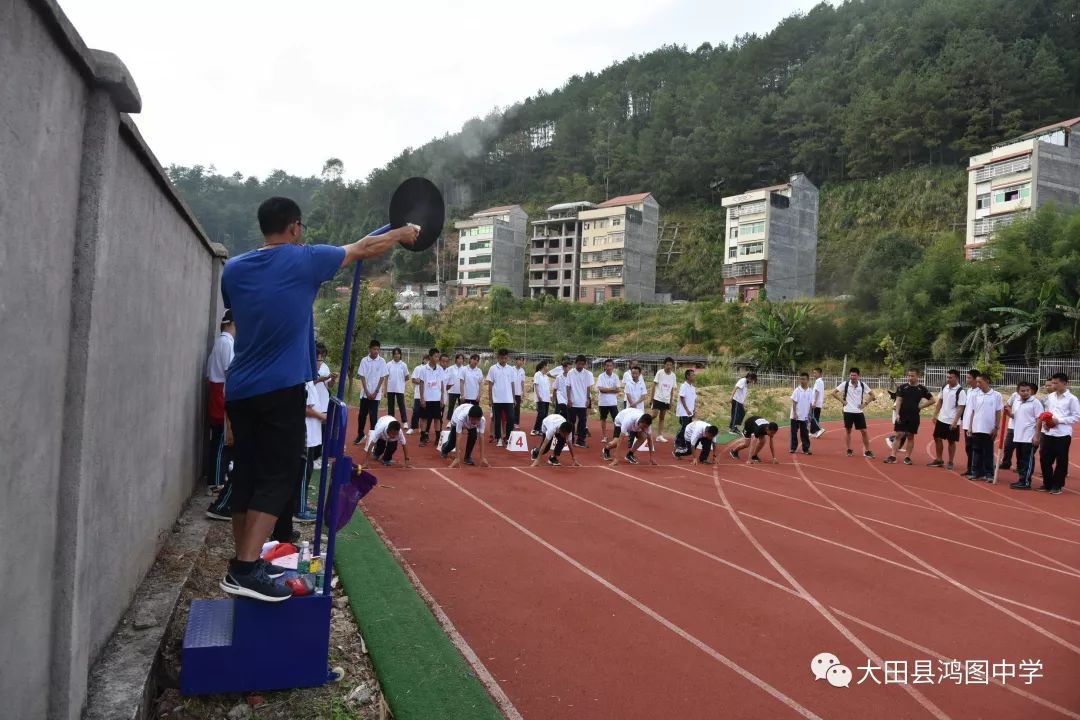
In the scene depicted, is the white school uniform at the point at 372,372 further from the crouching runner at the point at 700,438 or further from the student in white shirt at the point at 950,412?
the student in white shirt at the point at 950,412

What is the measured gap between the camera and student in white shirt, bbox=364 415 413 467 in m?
9.37

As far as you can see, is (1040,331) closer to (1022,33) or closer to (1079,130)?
(1079,130)

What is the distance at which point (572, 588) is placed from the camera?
509cm

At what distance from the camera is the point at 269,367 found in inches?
111

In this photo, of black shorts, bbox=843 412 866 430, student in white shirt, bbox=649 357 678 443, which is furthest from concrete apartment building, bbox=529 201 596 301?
black shorts, bbox=843 412 866 430

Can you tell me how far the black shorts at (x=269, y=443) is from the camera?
285 centimetres

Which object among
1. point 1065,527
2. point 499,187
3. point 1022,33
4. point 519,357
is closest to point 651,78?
point 499,187

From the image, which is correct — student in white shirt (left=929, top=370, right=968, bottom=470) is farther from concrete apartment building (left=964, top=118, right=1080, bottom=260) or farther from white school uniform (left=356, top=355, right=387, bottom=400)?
concrete apartment building (left=964, top=118, right=1080, bottom=260)

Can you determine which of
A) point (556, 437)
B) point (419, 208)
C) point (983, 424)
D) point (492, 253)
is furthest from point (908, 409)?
point (492, 253)

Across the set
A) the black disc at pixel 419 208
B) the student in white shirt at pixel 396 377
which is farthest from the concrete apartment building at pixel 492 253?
the black disc at pixel 419 208

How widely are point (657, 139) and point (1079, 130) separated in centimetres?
3926

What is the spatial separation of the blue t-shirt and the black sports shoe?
2.40 feet

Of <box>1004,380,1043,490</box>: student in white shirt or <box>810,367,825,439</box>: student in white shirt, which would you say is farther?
<box>810,367,825,439</box>: student in white shirt

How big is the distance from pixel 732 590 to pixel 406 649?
2.64m
